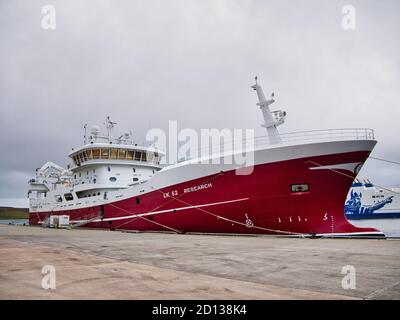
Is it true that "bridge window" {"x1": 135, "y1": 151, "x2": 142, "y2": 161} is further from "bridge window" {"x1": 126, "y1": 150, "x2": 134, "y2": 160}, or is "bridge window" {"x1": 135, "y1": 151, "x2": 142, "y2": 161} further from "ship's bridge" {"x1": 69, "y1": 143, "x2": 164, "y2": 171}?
"bridge window" {"x1": 126, "y1": 150, "x2": 134, "y2": 160}

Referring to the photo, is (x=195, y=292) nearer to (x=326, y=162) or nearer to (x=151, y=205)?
(x=326, y=162)

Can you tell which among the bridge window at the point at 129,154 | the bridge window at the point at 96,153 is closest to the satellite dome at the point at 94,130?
the bridge window at the point at 96,153

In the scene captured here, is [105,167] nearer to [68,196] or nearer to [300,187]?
[68,196]

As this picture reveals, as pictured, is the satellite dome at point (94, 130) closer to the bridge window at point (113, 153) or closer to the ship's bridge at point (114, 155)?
the ship's bridge at point (114, 155)

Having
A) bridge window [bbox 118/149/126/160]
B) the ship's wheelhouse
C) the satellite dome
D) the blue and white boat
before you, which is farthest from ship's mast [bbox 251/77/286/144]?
the blue and white boat

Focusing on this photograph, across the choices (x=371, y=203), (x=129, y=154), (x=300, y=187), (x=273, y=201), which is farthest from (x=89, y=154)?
(x=371, y=203)
